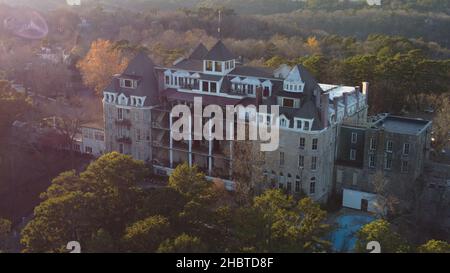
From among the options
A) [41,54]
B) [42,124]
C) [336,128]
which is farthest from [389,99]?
[41,54]

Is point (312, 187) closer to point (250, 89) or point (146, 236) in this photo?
point (250, 89)

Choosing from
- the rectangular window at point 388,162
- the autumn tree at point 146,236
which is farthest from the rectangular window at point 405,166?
the autumn tree at point 146,236

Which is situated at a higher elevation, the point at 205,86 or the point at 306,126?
the point at 205,86

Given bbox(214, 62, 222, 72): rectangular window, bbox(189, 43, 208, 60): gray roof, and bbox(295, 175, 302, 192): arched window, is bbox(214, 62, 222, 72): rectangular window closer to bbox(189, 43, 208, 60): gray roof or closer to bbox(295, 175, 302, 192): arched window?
bbox(189, 43, 208, 60): gray roof

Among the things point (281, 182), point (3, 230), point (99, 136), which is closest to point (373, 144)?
point (281, 182)

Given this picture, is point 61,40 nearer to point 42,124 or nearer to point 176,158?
point 42,124
